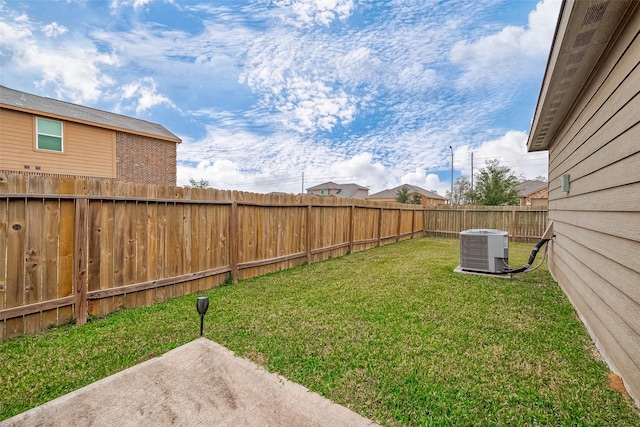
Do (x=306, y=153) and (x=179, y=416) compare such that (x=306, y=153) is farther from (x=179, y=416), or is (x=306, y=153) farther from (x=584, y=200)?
(x=179, y=416)

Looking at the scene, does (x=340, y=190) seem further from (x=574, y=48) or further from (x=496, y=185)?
(x=574, y=48)

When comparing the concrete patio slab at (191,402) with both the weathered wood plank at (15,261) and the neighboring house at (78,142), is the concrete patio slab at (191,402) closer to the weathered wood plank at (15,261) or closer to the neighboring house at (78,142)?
the weathered wood plank at (15,261)

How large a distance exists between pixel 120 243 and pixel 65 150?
35.6 ft

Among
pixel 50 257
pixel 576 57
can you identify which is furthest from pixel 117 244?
pixel 576 57

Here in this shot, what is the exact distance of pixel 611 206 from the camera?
90.5 inches

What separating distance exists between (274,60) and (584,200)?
7.94 meters

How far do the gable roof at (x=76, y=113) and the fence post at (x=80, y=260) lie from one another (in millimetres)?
10447

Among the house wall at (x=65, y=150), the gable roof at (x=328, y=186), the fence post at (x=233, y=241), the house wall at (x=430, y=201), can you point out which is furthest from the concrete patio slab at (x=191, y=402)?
the gable roof at (x=328, y=186)

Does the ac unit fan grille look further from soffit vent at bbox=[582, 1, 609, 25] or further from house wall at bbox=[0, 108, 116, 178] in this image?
house wall at bbox=[0, 108, 116, 178]

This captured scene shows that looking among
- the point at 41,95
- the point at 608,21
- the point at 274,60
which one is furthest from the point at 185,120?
the point at 608,21

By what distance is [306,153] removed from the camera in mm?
19266

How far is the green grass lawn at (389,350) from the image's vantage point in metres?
1.77

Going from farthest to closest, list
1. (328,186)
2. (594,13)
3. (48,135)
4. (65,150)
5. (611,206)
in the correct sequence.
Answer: (328,186), (65,150), (48,135), (611,206), (594,13)

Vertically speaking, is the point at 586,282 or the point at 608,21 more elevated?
the point at 608,21
